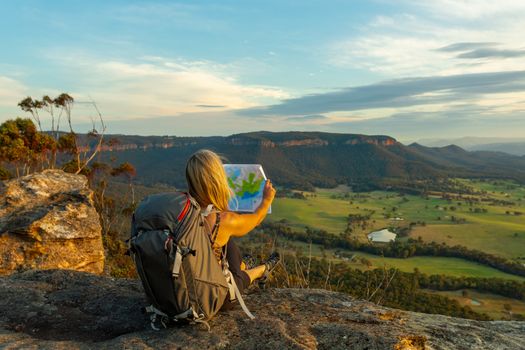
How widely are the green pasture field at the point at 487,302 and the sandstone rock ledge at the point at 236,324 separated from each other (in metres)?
41.8

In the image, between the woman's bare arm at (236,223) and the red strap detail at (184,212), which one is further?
the woman's bare arm at (236,223)

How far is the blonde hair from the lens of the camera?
4191mm

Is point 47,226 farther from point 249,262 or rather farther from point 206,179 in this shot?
point 206,179

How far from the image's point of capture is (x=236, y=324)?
4258 millimetres

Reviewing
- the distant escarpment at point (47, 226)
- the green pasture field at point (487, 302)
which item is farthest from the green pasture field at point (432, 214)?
the distant escarpment at point (47, 226)

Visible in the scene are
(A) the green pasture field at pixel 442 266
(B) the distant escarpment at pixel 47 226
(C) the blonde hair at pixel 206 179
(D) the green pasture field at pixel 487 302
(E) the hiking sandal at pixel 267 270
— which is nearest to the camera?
(C) the blonde hair at pixel 206 179

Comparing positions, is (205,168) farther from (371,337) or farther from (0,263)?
(0,263)

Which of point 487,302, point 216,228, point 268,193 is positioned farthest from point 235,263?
point 487,302

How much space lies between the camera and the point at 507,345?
4203 mm

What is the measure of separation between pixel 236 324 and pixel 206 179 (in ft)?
5.21

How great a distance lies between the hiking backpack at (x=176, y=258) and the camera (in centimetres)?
377

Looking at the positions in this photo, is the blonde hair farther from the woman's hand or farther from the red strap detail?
→ the woman's hand

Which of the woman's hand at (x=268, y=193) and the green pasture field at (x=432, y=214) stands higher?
the woman's hand at (x=268, y=193)

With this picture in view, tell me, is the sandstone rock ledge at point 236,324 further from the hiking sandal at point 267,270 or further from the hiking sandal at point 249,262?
the hiking sandal at point 249,262
